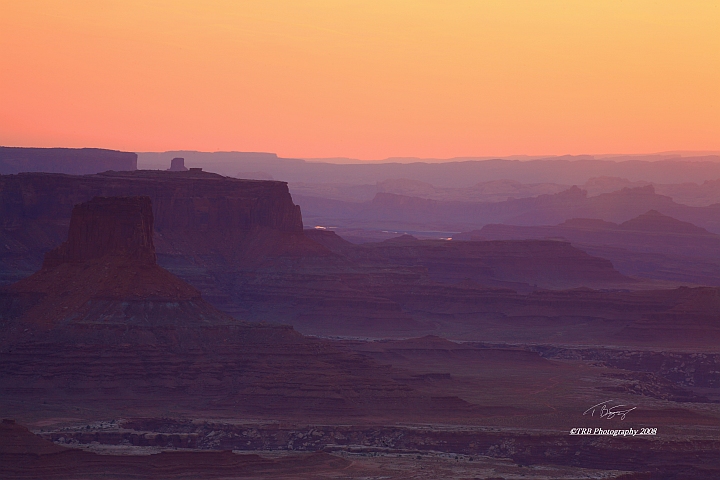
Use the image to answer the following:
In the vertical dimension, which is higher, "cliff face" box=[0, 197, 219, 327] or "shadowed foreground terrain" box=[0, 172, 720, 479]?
"cliff face" box=[0, 197, 219, 327]

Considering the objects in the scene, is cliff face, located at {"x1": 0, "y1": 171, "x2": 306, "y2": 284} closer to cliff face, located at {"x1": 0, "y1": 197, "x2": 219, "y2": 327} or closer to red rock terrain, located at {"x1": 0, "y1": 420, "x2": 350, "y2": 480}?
cliff face, located at {"x1": 0, "y1": 197, "x2": 219, "y2": 327}

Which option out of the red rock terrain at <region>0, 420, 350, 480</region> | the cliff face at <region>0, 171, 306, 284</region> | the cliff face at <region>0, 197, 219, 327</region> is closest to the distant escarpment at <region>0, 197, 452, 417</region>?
the cliff face at <region>0, 197, 219, 327</region>

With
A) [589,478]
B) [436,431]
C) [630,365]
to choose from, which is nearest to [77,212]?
[436,431]
